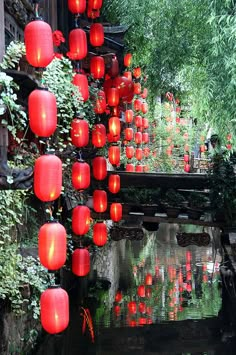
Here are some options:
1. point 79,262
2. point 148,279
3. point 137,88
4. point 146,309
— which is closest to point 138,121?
point 137,88

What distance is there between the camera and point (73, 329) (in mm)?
10727

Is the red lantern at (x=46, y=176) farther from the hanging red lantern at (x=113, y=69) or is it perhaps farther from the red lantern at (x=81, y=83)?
the hanging red lantern at (x=113, y=69)

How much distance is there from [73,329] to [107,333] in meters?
0.73

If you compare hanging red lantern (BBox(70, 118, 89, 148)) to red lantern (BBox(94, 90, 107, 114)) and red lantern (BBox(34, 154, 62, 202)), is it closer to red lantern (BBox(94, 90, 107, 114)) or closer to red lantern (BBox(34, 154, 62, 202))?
red lantern (BBox(94, 90, 107, 114))

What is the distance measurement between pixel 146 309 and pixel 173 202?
9.10ft

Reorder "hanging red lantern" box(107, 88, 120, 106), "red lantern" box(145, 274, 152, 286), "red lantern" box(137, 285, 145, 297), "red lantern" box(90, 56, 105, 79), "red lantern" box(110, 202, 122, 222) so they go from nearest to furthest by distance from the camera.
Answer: "red lantern" box(90, 56, 105, 79) → "hanging red lantern" box(107, 88, 120, 106) → "red lantern" box(110, 202, 122, 222) → "red lantern" box(137, 285, 145, 297) → "red lantern" box(145, 274, 152, 286)

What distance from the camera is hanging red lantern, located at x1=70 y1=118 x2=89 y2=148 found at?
822cm

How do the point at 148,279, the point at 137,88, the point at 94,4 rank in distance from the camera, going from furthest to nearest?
the point at 148,279, the point at 137,88, the point at 94,4

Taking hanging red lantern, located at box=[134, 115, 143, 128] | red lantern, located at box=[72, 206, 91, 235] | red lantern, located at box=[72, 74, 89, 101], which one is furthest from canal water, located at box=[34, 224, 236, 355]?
red lantern, located at box=[72, 74, 89, 101]

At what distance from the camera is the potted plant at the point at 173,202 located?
43.3ft

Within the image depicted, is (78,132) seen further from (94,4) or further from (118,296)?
(118,296)

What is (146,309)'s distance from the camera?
1214 cm

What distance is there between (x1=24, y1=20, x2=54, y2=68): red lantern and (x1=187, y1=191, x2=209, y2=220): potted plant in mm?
8375

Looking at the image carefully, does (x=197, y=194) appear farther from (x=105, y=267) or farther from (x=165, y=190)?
(x=105, y=267)
